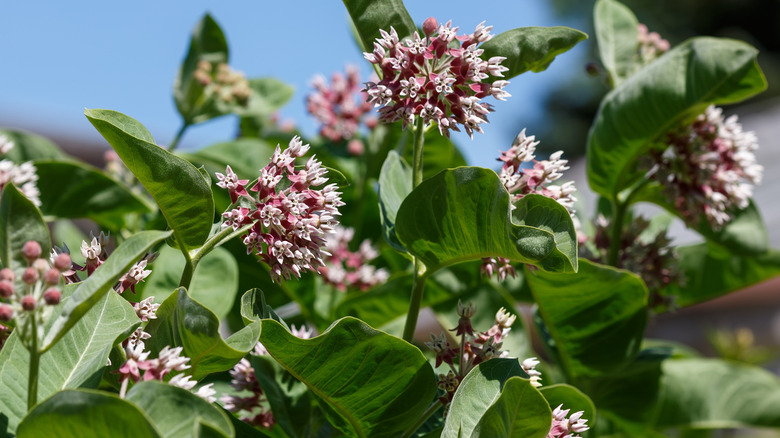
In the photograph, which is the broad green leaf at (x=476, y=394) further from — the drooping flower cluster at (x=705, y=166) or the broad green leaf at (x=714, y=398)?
the broad green leaf at (x=714, y=398)

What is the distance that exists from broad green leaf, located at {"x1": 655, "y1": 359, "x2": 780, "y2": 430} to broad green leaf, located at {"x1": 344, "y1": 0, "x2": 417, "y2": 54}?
1.24 metres

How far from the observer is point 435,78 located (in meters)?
1.05

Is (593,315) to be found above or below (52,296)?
below

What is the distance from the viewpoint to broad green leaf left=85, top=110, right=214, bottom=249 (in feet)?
2.97

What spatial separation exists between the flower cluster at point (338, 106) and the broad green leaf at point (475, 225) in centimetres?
137

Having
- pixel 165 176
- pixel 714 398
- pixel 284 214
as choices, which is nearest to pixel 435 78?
pixel 284 214

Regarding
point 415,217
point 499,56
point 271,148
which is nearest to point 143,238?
point 415,217

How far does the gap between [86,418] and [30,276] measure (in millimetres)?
160

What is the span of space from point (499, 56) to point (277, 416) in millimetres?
623

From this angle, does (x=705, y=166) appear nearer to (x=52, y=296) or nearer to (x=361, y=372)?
(x=361, y=372)

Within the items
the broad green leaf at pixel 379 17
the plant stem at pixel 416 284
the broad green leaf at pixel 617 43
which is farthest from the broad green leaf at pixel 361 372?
the broad green leaf at pixel 617 43

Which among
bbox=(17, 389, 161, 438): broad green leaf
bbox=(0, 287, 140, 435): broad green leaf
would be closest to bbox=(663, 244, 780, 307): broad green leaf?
bbox=(0, 287, 140, 435): broad green leaf

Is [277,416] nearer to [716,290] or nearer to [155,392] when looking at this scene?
[155,392]

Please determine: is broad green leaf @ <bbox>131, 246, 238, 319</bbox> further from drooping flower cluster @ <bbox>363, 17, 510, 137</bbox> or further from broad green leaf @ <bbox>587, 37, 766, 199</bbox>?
broad green leaf @ <bbox>587, 37, 766, 199</bbox>
